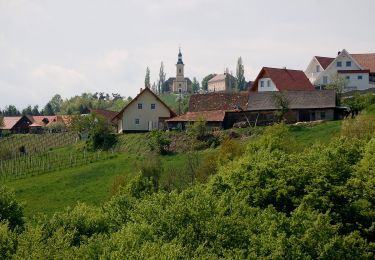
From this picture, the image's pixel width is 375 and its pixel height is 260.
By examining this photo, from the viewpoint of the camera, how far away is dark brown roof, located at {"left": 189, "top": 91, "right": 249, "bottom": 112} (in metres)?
62.7

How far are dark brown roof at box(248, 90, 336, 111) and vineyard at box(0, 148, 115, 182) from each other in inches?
644

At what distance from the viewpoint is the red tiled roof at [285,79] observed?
7019 cm

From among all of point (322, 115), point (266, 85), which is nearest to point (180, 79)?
point (266, 85)

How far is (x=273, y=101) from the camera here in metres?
59.3

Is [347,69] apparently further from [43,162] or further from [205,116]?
[43,162]

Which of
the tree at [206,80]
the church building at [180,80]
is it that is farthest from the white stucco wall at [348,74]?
the tree at [206,80]

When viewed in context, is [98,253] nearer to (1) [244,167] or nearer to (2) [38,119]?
(1) [244,167]

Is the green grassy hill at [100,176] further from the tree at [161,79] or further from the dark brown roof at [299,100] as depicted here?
the tree at [161,79]

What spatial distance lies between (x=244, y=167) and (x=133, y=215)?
25.6ft

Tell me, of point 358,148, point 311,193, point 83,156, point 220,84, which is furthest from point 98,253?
point 220,84

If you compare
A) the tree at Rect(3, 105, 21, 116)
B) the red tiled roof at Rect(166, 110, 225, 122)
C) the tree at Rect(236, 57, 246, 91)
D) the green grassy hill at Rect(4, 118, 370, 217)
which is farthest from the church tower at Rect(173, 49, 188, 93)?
the green grassy hill at Rect(4, 118, 370, 217)

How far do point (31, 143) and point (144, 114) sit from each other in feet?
64.4

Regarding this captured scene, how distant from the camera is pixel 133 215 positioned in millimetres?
26719

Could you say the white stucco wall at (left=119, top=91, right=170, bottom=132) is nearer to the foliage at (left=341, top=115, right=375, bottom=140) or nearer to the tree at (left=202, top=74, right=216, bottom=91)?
the foliage at (left=341, top=115, right=375, bottom=140)
